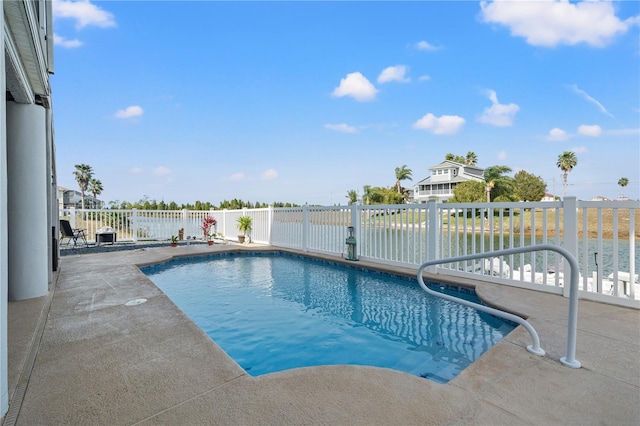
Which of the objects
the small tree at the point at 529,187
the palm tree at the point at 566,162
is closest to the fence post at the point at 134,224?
the small tree at the point at 529,187

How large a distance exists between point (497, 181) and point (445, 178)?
238 inches

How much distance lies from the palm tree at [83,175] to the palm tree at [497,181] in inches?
1737

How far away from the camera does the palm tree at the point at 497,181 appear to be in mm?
32703

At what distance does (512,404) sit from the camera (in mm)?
1654

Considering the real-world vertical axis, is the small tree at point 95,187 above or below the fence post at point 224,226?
above

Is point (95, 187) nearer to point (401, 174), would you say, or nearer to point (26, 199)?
point (26, 199)

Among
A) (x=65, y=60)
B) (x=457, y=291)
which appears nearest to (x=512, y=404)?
(x=457, y=291)

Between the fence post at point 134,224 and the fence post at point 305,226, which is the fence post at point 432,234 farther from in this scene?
the fence post at point 134,224

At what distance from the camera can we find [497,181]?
33812mm

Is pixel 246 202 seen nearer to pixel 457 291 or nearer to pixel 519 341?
pixel 457 291

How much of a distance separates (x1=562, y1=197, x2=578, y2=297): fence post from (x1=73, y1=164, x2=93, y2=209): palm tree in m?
41.9

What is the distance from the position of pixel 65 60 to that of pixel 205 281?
8.58 m

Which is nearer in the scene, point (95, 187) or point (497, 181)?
point (497, 181)

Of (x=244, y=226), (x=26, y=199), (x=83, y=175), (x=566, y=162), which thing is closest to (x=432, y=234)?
(x=26, y=199)
